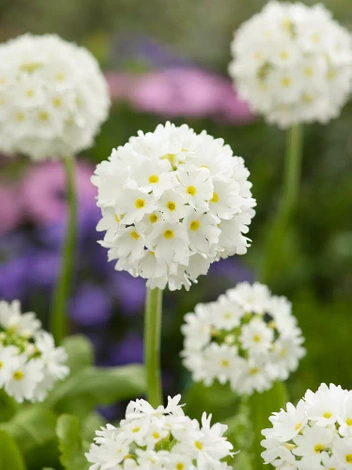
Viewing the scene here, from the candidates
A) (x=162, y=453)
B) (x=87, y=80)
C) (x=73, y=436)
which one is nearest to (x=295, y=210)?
(x=87, y=80)

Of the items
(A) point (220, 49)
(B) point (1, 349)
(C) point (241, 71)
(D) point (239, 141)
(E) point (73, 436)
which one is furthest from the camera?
(A) point (220, 49)

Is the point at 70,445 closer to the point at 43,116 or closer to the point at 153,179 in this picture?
the point at 153,179

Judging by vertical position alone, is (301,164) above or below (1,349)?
above

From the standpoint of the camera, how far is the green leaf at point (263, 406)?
1110 millimetres

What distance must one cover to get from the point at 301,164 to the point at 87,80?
137cm

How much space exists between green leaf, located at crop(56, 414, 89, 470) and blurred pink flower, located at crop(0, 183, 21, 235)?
4.14 feet

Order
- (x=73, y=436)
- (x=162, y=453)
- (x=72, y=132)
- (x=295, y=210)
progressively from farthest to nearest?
(x=295, y=210)
(x=72, y=132)
(x=73, y=436)
(x=162, y=453)

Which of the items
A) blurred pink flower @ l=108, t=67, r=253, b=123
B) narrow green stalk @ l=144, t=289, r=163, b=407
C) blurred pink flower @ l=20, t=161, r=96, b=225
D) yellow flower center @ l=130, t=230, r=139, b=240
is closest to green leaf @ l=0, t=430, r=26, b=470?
narrow green stalk @ l=144, t=289, r=163, b=407

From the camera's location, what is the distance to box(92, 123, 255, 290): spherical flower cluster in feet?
2.80

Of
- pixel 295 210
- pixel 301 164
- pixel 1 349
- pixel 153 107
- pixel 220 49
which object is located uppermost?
pixel 220 49

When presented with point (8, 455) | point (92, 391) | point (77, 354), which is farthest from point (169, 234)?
point (77, 354)

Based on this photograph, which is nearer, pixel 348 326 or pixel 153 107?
pixel 348 326

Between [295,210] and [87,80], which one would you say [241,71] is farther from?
[295,210]

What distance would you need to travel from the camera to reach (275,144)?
8.94 feet
